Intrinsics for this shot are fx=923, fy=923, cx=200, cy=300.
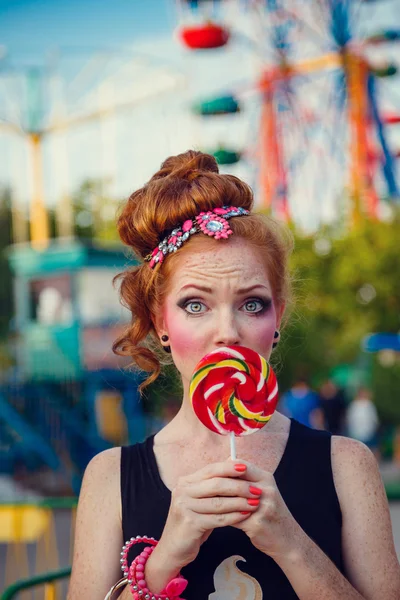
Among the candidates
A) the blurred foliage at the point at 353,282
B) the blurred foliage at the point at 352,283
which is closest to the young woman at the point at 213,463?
the blurred foliage at the point at 352,283

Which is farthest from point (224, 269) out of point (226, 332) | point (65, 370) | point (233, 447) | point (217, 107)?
point (217, 107)

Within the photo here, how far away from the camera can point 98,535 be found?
2.23m

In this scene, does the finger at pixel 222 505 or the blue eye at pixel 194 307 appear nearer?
the finger at pixel 222 505

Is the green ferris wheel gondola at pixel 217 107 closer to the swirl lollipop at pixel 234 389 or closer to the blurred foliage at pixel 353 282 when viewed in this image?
the blurred foliage at pixel 353 282

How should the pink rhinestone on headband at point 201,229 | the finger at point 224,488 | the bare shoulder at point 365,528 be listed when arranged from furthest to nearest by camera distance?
the pink rhinestone on headband at point 201,229 < the bare shoulder at point 365,528 < the finger at point 224,488

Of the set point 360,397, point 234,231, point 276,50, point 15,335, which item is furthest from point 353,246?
point 234,231

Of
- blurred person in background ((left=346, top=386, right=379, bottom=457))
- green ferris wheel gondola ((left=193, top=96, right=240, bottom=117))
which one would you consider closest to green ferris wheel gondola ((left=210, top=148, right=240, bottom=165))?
green ferris wheel gondola ((left=193, top=96, right=240, bottom=117))

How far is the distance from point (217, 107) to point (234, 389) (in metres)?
15.1

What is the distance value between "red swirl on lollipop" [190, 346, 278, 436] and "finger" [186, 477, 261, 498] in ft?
0.57

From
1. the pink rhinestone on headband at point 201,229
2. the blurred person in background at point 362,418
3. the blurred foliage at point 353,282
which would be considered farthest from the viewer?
the blurred foliage at point 353,282

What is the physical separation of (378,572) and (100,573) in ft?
2.14

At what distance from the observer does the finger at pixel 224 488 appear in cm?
189

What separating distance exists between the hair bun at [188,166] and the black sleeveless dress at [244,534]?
0.72 metres

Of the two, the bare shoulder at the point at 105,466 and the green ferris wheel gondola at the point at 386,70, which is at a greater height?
the green ferris wheel gondola at the point at 386,70
